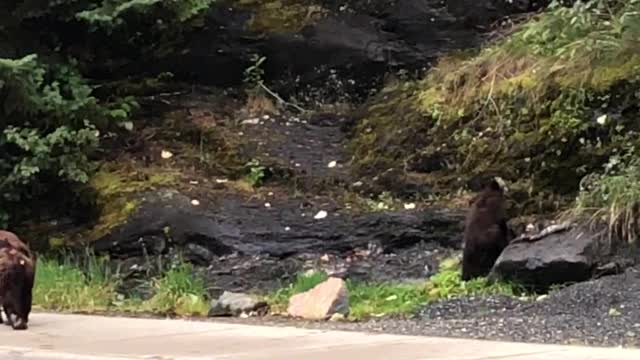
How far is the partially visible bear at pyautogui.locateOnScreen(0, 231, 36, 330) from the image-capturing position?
13.0 m

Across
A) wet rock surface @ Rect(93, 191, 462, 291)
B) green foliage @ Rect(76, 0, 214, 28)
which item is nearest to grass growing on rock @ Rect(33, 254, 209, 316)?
wet rock surface @ Rect(93, 191, 462, 291)

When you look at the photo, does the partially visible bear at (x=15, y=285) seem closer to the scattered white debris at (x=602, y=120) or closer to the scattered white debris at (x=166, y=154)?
the scattered white debris at (x=166, y=154)

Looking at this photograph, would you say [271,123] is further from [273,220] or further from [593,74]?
[593,74]

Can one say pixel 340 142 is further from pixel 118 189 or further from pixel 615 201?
pixel 615 201

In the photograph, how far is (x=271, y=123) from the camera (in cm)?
1973

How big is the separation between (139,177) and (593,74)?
21.5 feet

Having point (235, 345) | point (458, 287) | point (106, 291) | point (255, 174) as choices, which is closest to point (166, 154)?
point (255, 174)

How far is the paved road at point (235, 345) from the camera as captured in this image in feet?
33.6

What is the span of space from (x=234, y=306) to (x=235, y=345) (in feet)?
9.41

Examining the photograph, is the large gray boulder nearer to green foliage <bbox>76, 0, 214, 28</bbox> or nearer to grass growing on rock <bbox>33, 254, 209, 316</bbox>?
grass growing on rock <bbox>33, 254, 209, 316</bbox>

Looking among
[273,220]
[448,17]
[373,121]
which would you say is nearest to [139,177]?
[273,220]

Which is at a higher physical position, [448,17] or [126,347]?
[448,17]

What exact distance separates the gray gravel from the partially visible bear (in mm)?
2479

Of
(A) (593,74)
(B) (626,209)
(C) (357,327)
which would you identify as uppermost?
(A) (593,74)
